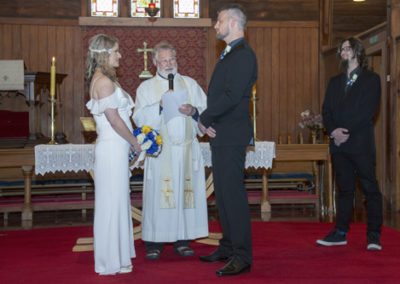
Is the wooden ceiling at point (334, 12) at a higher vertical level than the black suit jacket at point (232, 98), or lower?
higher

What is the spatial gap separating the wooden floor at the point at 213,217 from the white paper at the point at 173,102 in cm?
274

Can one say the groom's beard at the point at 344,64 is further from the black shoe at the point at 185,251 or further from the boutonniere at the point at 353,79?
the black shoe at the point at 185,251

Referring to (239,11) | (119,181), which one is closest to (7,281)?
(119,181)

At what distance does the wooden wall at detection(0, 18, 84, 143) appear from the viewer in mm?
10531

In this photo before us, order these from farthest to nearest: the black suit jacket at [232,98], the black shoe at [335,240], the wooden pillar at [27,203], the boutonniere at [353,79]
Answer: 1. the wooden pillar at [27,203]
2. the black shoe at [335,240]
3. the boutonniere at [353,79]
4. the black suit jacket at [232,98]

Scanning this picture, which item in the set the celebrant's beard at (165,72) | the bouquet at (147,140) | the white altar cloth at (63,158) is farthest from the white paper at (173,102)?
the white altar cloth at (63,158)

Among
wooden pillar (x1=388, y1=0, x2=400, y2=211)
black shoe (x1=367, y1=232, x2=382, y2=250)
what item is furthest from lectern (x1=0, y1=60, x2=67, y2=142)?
wooden pillar (x1=388, y1=0, x2=400, y2=211)

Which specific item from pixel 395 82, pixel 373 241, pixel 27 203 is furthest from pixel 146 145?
pixel 395 82

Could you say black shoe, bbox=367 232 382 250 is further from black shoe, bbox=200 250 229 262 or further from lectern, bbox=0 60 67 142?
lectern, bbox=0 60 67 142

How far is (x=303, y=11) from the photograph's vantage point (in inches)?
448

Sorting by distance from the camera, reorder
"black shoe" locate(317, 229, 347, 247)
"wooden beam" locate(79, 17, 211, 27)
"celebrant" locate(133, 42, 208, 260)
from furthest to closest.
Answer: "wooden beam" locate(79, 17, 211, 27), "black shoe" locate(317, 229, 347, 247), "celebrant" locate(133, 42, 208, 260)

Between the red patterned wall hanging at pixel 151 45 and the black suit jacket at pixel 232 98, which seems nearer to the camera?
the black suit jacket at pixel 232 98

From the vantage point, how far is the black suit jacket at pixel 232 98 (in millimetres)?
3895

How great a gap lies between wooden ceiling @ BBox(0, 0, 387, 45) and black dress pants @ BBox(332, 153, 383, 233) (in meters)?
6.60
